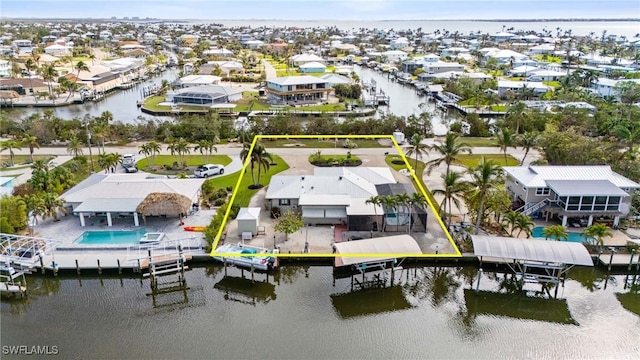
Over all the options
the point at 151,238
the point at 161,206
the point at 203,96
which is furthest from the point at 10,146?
the point at 203,96

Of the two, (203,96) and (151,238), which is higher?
(203,96)

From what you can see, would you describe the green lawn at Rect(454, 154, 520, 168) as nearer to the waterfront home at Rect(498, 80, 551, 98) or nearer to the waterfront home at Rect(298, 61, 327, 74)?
the waterfront home at Rect(498, 80, 551, 98)

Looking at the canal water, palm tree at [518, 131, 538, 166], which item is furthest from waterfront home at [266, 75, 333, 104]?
the canal water

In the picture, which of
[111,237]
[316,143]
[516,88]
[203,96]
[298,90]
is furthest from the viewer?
[516,88]

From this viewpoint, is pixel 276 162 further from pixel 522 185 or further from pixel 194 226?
pixel 522 185

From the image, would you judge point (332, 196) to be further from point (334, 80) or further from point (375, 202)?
point (334, 80)

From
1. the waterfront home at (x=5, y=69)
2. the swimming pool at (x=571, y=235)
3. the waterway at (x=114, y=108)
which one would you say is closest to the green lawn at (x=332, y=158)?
the swimming pool at (x=571, y=235)
